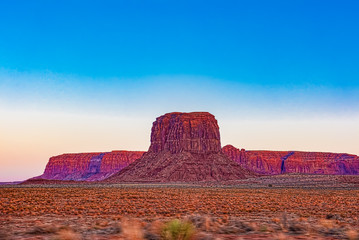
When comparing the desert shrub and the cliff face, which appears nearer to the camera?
the desert shrub

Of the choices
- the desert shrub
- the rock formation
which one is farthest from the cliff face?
the desert shrub

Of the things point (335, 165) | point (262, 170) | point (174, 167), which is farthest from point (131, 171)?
point (335, 165)

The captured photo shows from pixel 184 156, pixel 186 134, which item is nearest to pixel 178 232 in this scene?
pixel 184 156

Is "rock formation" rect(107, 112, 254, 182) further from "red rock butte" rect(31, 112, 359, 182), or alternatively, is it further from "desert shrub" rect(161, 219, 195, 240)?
"desert shrub" rect(161, 219, 195, 240)

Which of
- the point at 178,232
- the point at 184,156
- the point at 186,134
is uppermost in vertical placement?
the point at 186,134

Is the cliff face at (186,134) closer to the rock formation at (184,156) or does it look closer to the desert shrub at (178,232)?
the rock formation at (184,156)

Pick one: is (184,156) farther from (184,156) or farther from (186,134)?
(186,134)

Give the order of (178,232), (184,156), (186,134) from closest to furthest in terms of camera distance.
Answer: (178,232), (184,156), (186,134)

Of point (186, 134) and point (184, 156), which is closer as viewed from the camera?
point (184, 156)

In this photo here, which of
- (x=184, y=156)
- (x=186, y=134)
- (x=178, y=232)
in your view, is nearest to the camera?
(x=178, y=232)
